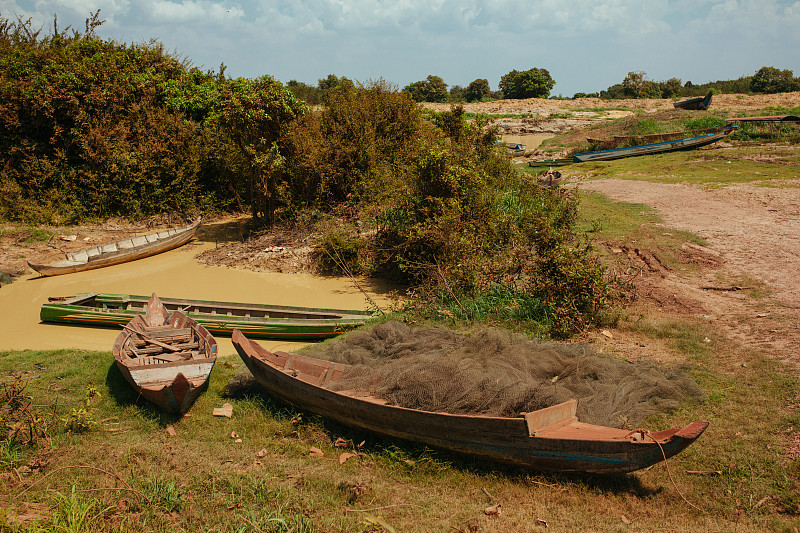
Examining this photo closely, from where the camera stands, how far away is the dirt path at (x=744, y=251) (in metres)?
7.54

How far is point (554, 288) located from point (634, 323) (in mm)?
1326

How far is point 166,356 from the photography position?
24.7 ft

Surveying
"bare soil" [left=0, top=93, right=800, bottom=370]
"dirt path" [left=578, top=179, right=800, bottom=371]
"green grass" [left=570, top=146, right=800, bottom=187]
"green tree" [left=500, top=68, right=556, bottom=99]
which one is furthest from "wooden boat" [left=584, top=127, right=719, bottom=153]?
"green tree" [left=500, top=68, right=556, bottom=99]

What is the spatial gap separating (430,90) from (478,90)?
8854 mm

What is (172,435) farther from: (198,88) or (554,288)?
(198,88)

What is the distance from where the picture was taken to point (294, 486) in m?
4.93

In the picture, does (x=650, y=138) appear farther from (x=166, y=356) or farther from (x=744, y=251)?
(x=166, y=356)

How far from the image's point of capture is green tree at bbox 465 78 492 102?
59906 millimetres

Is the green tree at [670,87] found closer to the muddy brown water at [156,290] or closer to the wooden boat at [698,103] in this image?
the wooden boat at [698,103]

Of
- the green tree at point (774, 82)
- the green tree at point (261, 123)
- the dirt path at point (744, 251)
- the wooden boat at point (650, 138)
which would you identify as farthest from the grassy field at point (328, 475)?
the green tree at point (774, 82)

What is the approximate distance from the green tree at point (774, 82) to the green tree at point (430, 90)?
27908mm

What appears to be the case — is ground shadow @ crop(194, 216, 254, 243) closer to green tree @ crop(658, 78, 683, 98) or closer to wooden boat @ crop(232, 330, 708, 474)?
wooden boat @ crop(232, 330, 708, 474)

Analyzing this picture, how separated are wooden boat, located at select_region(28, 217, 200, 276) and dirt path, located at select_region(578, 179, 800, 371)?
13.0m

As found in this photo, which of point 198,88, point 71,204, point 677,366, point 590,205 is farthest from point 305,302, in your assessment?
point 198,88
